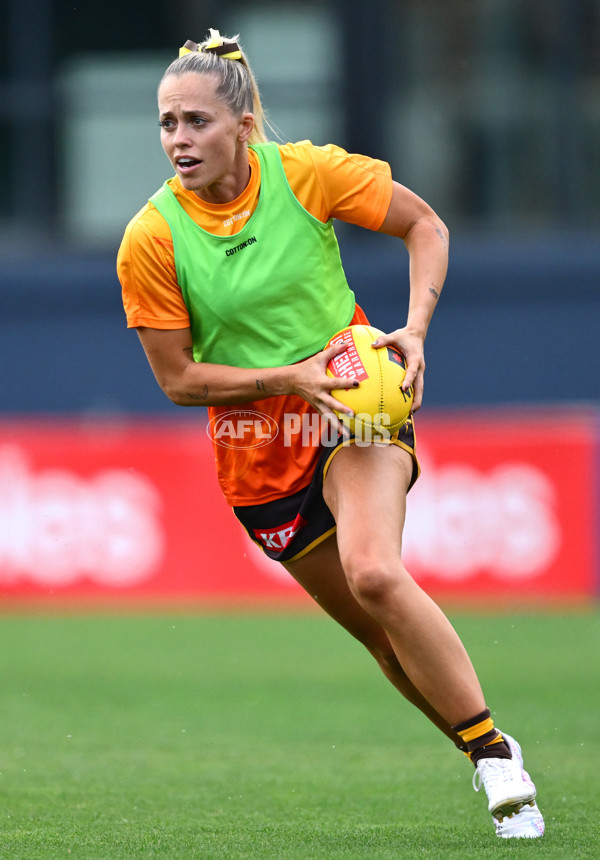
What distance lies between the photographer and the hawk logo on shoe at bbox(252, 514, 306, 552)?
445 centimetres

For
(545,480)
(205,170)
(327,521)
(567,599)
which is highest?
(205,170)

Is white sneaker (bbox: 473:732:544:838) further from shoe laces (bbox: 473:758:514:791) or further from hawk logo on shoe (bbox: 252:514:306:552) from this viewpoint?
hawk logo on shoe (bbox: 252:514:306:552)

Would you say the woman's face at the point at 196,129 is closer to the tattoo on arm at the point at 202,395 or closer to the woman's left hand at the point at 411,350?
the tattoo on arm at the point at 202,395

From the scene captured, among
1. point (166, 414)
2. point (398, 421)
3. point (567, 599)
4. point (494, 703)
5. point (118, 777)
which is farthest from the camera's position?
point (166, 414)

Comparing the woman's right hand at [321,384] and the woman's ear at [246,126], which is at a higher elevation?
the woman's ear at [246,126]

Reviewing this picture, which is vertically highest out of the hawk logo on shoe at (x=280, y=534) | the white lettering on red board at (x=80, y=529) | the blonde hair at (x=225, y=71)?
the blonde hair at (x=225, y=71)

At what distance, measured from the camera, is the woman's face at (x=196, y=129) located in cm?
422

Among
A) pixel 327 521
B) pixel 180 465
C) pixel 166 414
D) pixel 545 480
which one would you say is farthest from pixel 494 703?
pixel 166 414

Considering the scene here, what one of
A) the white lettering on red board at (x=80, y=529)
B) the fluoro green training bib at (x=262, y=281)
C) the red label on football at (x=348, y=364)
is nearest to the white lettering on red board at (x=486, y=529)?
the white lettering on red board at (x=80, y=529)

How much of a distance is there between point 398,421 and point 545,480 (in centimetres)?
689

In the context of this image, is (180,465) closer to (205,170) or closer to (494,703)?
(494,703)

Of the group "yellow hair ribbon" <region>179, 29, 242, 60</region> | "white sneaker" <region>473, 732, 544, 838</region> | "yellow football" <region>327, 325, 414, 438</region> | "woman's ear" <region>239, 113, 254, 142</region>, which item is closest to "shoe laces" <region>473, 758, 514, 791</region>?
"white sneaker" <region>473, 732, 544, 838</region>

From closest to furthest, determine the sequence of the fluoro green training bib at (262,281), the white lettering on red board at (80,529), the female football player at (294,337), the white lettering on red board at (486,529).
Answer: the female football player at (294,337), the fluoro green training bib at (262,281), the white lettering on red board at (486,529), the white lettering on red board at (80,529)

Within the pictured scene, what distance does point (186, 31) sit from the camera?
53.2 ft
